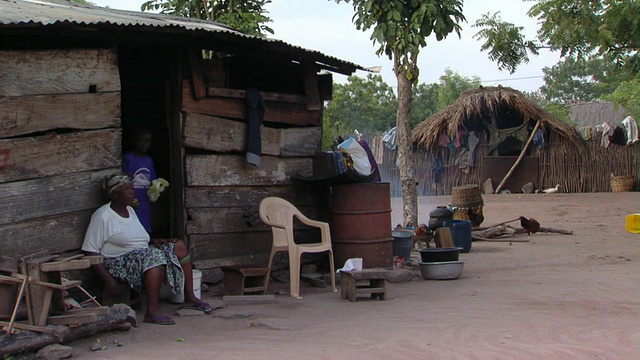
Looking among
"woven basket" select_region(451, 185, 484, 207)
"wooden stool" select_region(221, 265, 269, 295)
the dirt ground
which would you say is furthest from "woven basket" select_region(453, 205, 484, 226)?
"wooden stool" select_region(221, 265, 269, 295)

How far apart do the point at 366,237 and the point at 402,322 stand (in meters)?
2.55

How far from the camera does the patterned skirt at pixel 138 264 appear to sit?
637 centimetres

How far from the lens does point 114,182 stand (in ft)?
21.7

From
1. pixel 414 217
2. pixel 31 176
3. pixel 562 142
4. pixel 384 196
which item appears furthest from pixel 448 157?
pixel 31 176

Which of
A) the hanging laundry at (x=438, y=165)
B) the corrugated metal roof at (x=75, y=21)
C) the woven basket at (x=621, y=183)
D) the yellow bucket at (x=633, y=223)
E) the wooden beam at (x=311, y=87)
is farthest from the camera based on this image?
the hanging laundry at (x=438, y=165)

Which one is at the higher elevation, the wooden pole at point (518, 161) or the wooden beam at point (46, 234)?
the wooden pole at point (518, 161)

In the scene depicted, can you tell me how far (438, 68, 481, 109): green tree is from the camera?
3734cm

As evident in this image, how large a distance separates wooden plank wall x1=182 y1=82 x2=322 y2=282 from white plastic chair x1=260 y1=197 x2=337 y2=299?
370 mm

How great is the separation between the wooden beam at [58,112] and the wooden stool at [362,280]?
269cm

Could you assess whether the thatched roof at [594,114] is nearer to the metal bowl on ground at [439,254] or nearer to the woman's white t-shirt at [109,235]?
the metal bowl on ground at [439,254]

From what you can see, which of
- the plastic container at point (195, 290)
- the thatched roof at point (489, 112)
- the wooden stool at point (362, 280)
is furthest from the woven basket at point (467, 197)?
the thatched roof at point (489, 112)

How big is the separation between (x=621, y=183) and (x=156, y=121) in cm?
1676

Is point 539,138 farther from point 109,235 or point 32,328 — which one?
point 32,328

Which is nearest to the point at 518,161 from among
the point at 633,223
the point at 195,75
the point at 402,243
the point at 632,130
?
the point at 632,130
